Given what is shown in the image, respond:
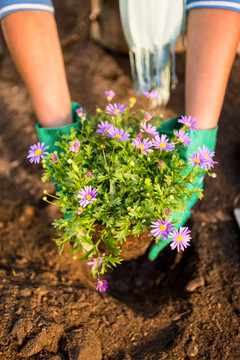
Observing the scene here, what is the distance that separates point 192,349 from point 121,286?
0.52m

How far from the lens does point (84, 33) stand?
3184 mm

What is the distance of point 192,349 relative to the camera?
127 centimetres

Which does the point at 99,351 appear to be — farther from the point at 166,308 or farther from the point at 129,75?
the point at 129,75

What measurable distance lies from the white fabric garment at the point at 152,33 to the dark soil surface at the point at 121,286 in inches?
19.1

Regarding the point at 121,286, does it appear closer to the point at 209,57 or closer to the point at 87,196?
the point at 87,196

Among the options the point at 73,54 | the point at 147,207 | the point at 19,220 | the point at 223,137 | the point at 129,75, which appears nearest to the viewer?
the point at 147,207

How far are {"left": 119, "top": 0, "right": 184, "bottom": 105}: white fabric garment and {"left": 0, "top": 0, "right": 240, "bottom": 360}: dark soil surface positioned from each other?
19.1 inches

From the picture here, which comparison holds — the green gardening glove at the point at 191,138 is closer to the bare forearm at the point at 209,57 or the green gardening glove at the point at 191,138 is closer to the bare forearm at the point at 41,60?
the bare forearm at the point at 209,57

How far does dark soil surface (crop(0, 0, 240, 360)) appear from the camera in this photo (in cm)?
125

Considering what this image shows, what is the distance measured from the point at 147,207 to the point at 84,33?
2559 mm

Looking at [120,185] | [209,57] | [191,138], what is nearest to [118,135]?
[120,185]

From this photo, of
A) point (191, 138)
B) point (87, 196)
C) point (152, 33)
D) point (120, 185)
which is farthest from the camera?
point (152, 33)

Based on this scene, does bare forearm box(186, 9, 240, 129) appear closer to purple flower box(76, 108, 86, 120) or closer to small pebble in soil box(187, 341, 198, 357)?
purple flower box(76, 108, 86, 120)

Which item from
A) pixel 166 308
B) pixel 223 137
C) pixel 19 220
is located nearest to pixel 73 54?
pixel 223 137
